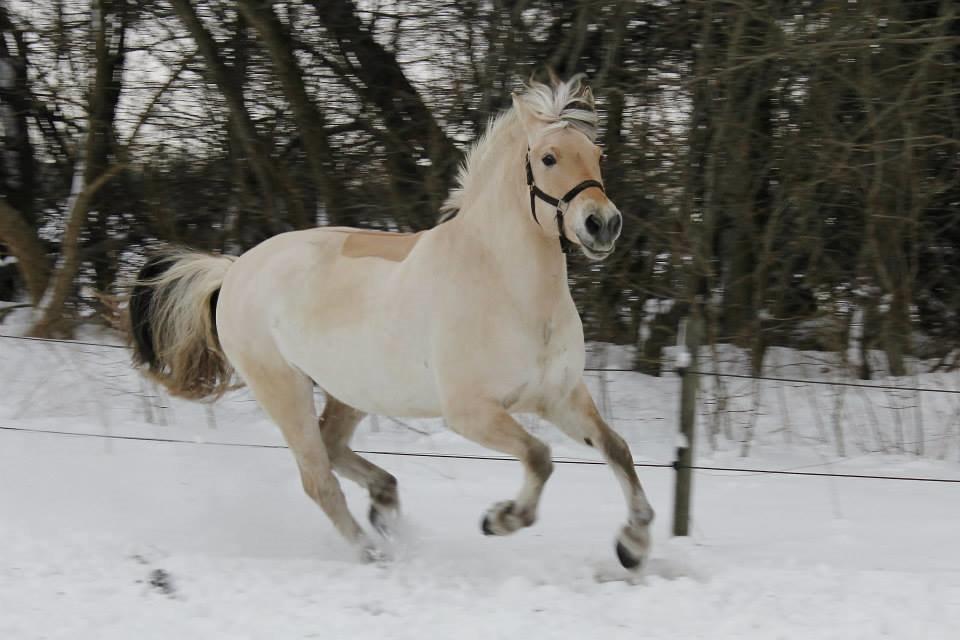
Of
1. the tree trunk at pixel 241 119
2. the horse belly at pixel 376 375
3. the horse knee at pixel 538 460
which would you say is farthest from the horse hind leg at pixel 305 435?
the tree trunk at pixel 241 119

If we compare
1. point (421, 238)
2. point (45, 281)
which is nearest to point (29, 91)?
point (45, 281)

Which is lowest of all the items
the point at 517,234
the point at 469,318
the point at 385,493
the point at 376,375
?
the point at 385,493

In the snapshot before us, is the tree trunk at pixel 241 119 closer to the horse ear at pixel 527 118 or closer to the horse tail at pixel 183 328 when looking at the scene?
the horse tail at pixel 183 328

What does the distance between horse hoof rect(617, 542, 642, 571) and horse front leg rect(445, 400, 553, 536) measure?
1.09ft

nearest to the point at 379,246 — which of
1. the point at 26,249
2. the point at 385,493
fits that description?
the point at 385,493

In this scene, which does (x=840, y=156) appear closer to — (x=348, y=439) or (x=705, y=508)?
(x=705, y=508)

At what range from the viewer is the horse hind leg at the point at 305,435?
4336 millimetres

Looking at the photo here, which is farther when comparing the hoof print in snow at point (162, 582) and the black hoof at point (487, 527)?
the black hoof at point (487, 527)

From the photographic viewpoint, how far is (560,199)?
11.1 feet

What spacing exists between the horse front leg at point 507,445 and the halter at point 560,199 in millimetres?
639

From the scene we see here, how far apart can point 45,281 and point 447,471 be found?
454 centimetres

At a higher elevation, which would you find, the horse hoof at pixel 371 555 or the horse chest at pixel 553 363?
the horse chest at pixel 553 363

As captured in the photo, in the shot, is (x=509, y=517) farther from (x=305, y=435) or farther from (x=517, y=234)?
(x=305, y=435)

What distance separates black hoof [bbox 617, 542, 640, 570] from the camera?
11.7 feet
